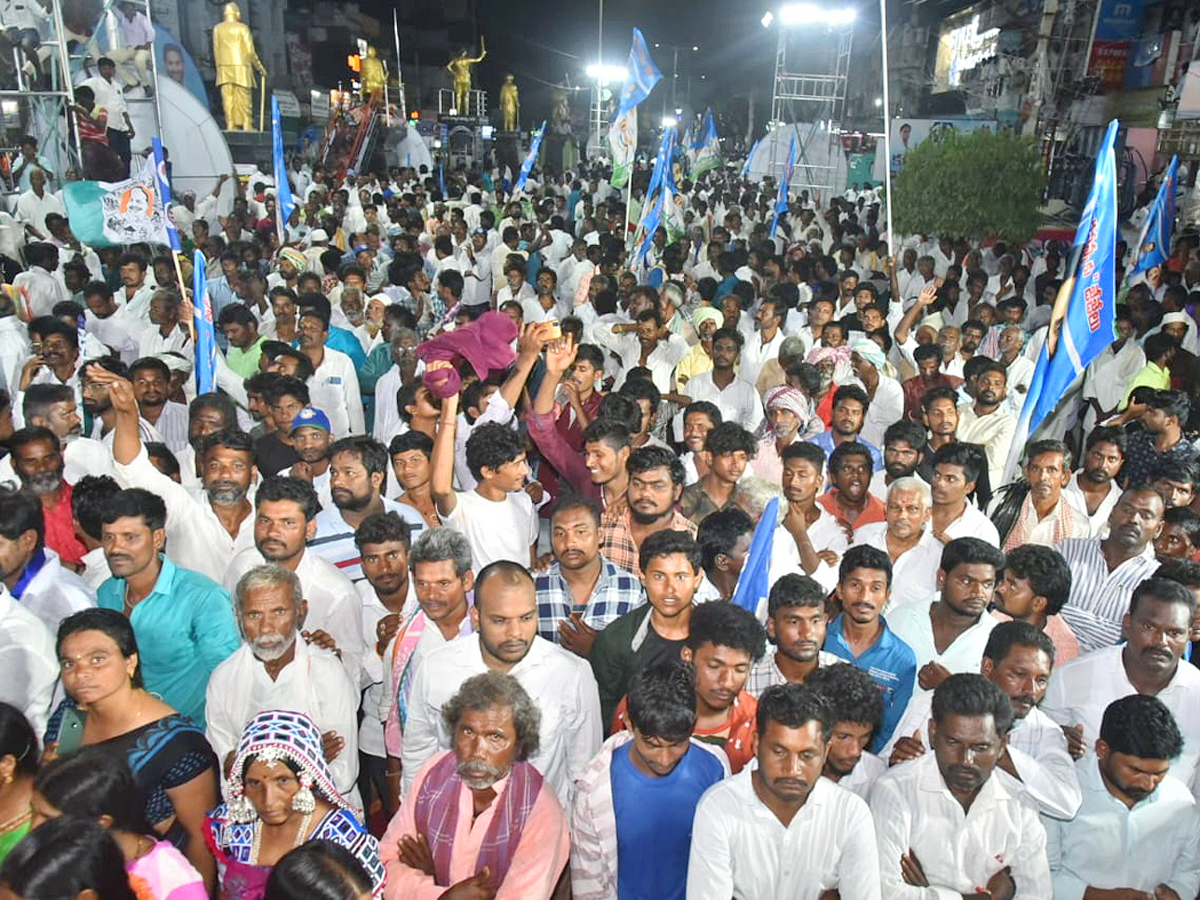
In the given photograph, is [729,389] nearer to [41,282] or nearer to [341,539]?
[341,539]

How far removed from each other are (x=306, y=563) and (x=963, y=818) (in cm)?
241

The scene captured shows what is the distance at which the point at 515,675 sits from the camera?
2.92 m

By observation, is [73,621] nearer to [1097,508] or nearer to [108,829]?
[108,829]

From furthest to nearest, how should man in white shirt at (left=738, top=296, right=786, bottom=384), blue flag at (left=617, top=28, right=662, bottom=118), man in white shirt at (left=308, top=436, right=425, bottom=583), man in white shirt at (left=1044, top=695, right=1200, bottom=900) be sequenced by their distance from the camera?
blue flag at (left=617, top=28, right=662, bottom=118) < man in white shirt at (left=738, top=296, right=786, bottom=384) < man in white shirt at (left=308, top=436, right=425, bottom=583) < man in white shirt at (left=1044, top=695, right=1200, bottom=900)

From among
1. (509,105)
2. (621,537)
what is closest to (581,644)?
(621,537)

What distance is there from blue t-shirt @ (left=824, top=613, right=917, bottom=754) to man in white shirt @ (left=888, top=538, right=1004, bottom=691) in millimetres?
64

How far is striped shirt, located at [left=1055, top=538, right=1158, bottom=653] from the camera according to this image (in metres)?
3.71

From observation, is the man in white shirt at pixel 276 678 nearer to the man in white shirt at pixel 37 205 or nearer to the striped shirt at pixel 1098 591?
the striped shirt at pixel 1098 591

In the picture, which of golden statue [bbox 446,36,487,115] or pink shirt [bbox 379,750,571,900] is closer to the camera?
pink shirt [bbox 379,750,571,900]

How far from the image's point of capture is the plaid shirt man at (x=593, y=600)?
3.46 metres

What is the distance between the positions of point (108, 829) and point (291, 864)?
19.3 inches

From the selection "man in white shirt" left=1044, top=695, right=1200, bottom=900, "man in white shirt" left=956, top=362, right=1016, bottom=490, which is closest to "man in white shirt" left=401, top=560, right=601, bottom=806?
"man in white shirt" left=1044, top=695, right=1200, bottom=900

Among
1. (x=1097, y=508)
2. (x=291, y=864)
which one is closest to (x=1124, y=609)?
(x=1097, y=508)

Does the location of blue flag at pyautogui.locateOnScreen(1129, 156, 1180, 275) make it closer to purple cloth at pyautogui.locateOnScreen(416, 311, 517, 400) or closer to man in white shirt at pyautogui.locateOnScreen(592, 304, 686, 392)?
man in white shirt at pyautogui.locateOnScreen(592, 304, 686, 392)
